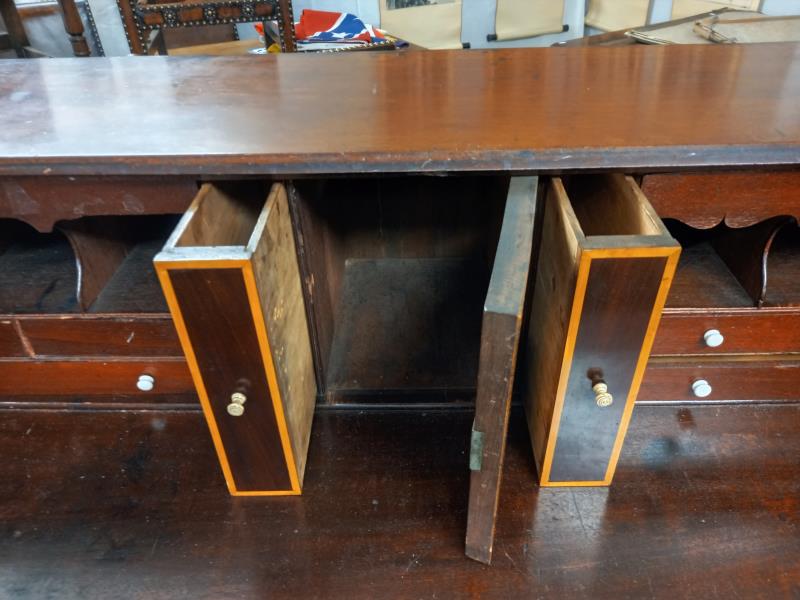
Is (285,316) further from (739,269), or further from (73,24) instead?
(73,24)

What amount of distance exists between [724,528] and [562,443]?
210mm

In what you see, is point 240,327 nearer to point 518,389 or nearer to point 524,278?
point 524,278

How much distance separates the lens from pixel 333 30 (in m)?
1.89

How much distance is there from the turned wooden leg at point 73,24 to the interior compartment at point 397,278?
1309 millimetres

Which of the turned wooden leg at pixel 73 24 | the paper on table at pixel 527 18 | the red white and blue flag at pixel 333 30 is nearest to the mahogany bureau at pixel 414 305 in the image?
the red white and blue flag at pixel 333 30

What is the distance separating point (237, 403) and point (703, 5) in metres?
2.11

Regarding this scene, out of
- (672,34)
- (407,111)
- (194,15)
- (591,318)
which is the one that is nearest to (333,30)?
(194,15)

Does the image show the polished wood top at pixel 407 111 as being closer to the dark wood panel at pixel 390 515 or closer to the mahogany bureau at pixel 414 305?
the mahogany bureau at pixel 414 305

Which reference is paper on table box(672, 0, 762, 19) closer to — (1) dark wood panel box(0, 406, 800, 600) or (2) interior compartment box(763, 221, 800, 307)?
(2) interior compartment box(763, 221, 800, 307)

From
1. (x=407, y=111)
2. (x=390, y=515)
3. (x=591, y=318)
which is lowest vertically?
(x=390, y=515)

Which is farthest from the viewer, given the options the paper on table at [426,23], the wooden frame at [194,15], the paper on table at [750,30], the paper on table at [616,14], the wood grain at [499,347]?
the paper on table at [426,23]

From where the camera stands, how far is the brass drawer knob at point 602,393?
67 centimetres

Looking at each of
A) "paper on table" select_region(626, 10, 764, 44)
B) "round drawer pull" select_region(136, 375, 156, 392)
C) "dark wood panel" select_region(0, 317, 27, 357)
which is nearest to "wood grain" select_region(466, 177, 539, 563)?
"round drawer pull" select_region(136, 375, 156, 392)

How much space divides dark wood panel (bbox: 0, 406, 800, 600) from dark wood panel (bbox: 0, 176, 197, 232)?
33cm
